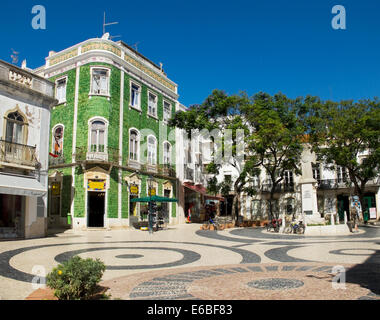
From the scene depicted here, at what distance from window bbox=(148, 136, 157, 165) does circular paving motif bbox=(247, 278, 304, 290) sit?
21.4 m

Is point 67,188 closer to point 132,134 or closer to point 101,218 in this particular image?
point 101,218

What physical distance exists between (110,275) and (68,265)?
9.06 ft

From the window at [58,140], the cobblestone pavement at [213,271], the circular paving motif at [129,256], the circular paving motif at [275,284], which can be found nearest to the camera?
the cobblestone pavement at [213,271]

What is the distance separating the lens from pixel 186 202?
35.1 metres

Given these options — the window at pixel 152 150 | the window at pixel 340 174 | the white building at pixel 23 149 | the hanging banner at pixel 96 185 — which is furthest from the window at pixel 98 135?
the window at pixel 340 174

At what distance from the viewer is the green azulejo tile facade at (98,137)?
23000mm

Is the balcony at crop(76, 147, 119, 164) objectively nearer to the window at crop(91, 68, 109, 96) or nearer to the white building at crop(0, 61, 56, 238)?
the window at crop(91, 68, 109, 96)

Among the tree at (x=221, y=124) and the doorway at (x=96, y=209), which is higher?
the tree at (x=221, y=124)

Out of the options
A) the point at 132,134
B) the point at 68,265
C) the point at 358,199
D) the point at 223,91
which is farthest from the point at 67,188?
the point at 358,199

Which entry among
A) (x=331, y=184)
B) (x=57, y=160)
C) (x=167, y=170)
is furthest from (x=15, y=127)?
(x=331, y=184)

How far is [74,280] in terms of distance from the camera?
5227 millimetres

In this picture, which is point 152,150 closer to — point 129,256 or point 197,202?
point 197,202

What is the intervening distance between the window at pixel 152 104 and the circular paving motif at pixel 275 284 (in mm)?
22816

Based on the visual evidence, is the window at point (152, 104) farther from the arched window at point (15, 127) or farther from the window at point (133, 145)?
the arched window at point (15, 127)
